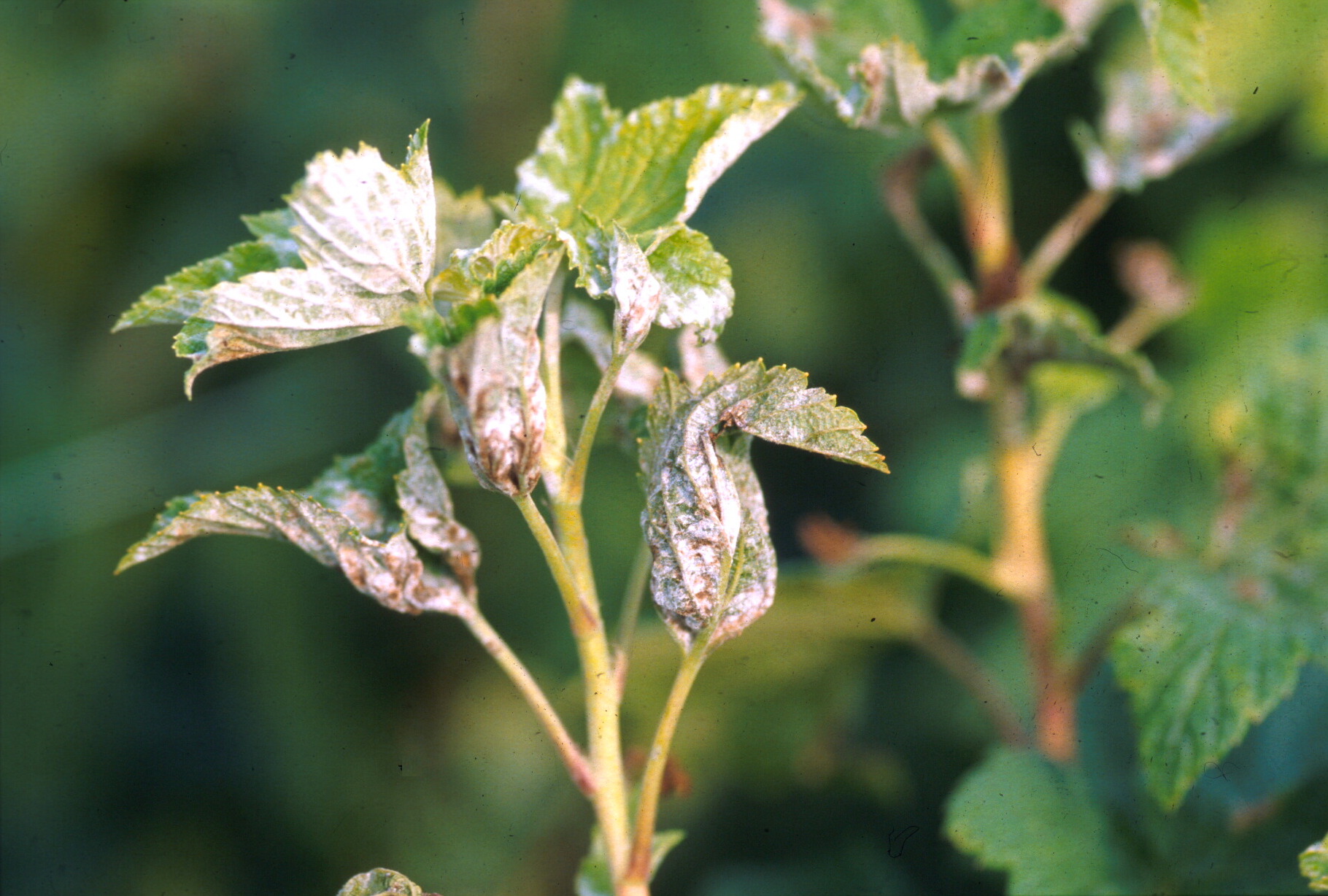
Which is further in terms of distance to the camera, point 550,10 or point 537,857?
point 550,10

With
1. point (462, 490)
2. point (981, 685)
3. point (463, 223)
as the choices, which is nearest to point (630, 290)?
point (463, 223)

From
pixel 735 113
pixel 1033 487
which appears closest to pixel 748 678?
Answer: pixel 1033 487

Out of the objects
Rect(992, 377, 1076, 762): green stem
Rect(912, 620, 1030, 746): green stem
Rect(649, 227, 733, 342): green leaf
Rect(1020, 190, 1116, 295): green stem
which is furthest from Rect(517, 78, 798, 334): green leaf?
Rect(912, 620, 1030, 746): green stem

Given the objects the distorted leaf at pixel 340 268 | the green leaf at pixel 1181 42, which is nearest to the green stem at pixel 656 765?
the distorted leaf at pixel 340 268

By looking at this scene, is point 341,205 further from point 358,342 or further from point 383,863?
point 358,342

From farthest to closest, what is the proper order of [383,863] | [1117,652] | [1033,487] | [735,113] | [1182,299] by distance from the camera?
1. [383,863]
2. [1182,299]
3. [1033,487]
4. [1117,652]
5. [735,113]

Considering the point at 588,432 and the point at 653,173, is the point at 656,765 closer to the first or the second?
the point at 588,432
